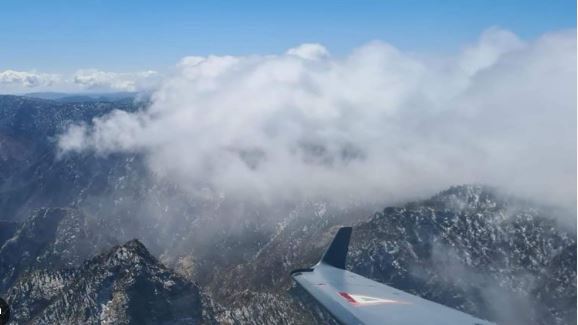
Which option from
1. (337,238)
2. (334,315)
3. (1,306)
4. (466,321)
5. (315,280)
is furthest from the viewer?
(337,238)

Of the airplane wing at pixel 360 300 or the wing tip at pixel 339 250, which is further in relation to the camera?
the wing tip at pixel 339 250

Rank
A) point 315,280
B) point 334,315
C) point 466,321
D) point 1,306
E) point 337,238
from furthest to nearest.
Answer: point 337,238 → point 315,280 → point 334,315 → point 466,321 → point 1,306

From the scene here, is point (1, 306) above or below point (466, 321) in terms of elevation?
above

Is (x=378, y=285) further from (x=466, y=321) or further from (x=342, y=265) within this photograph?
(x=466, y=321)

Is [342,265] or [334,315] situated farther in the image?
[342,265]

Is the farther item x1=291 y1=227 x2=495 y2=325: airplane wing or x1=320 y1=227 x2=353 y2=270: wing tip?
x1=320 y1=227 x2=353 y2=270: wing tip

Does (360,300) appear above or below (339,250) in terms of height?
below

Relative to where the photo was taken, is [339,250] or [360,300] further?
[339,250]

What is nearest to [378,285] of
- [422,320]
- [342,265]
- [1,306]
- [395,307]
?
[342,265]
